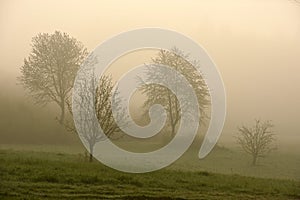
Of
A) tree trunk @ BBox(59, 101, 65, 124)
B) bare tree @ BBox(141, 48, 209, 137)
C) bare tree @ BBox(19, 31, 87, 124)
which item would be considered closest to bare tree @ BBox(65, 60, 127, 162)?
tree trunk @ BBox(59, 101, 65, 124)

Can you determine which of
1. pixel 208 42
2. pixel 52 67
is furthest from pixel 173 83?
pixel 52 67

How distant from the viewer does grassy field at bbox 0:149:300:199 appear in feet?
24.9

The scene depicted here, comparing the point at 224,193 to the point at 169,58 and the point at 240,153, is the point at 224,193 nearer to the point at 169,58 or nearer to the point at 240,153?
the point at 240,153

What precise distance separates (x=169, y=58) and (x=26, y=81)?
231 centimetres

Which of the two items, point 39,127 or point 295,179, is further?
point 295,179

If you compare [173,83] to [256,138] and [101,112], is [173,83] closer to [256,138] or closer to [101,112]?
[101,112]

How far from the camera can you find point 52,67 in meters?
8.18

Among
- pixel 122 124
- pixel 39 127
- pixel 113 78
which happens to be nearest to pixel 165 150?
pixel 122 124

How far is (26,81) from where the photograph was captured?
8109mm

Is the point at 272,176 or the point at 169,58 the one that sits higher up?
the point at 169,58

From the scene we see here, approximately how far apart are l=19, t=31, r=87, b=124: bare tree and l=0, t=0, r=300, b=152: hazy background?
0.12m

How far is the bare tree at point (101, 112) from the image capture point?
7969 mm

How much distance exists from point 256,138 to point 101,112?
261 centimetres

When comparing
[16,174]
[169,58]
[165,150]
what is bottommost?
[16,174]
